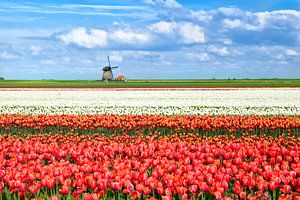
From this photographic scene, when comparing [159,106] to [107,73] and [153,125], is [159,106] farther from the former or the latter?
[107,73]

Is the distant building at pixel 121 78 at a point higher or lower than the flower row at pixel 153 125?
higher

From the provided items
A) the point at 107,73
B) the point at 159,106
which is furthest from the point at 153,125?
the point at 107,73

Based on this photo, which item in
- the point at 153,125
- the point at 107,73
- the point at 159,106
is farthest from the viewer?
the point at 107,73

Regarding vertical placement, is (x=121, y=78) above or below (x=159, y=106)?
above

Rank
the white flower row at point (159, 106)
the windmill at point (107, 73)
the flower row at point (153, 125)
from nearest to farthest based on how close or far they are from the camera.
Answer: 1. the flower row at point (153, 125)
2. the white flower row at point (159, 106)
3. the windmill at point (107, 73)

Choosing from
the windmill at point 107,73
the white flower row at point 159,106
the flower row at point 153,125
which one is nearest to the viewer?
the flower row at point 153,125

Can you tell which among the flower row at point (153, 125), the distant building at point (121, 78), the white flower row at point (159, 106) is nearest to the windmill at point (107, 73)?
the distant building at point (121, 78)

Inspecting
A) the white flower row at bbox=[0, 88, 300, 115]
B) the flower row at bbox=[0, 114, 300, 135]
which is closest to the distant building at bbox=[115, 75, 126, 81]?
the white flower row at bbox=[0, 88, 300, 115]

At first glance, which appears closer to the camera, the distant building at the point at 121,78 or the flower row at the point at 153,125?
the flower row at the point at 153,125

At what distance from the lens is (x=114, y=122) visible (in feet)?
51.3

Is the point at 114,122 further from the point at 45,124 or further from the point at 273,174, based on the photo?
the point at 273,174

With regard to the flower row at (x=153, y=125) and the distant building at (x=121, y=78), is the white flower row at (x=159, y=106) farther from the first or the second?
the distant building at (x=121, y=78)

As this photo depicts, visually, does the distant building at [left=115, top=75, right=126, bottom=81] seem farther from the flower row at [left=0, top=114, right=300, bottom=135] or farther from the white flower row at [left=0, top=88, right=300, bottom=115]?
the flower row at [left=0, top=114, right=300, bottom=135]

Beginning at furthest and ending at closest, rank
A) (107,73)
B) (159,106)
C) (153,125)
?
(107,73)
(159,106)
(153,125)
